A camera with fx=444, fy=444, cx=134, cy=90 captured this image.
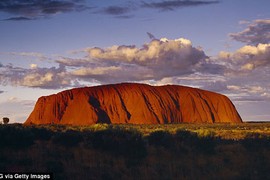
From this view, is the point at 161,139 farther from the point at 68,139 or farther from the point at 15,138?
the point at 15,138

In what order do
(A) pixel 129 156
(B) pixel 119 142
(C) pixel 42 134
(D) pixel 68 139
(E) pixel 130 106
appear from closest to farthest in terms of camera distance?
1. (A) pixel 129 156
2. (B) pixel 119 142
3. (D) pixel 68 139
4. (C) pixel 42 134
5. (E) pixel 130 106

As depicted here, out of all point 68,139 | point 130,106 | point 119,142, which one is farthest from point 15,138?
point 130,106

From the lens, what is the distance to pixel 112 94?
4683 inches

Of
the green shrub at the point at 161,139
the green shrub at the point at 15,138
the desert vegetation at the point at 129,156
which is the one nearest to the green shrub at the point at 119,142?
the desert vegetation at the point at 129,156

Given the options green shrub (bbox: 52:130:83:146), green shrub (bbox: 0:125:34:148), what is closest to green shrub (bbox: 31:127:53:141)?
green shrub (bbox: 52:130:83:146)

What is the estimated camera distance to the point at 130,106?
384ft

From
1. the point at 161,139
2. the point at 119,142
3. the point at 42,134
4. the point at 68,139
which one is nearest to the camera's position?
the point at 119,142

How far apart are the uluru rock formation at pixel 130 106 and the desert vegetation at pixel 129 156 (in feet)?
274

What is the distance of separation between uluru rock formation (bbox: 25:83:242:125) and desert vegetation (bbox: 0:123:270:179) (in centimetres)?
8343

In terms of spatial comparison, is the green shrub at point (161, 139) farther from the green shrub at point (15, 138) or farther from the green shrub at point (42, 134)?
the green shrub at point (15, 138)

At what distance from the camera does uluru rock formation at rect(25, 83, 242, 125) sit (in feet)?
372

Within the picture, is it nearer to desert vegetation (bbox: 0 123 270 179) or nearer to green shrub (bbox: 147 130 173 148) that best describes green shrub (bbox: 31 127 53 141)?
desert vegetation (bbox: 0 123 270 179)

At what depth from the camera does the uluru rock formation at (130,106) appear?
113312 mm

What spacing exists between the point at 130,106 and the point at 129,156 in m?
93.9
